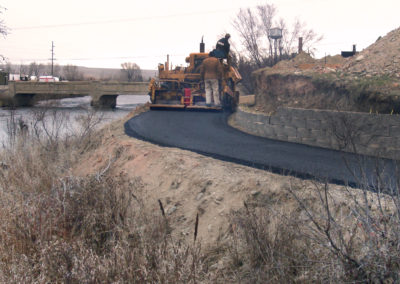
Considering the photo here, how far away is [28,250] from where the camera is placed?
265 inches

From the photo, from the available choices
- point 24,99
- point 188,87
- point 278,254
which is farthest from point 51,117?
point 278,254

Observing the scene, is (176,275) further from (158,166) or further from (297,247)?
(158,166)

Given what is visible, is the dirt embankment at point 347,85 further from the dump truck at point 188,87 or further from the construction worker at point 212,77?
the dump truck at point 188,87

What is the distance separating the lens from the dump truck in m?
23.4

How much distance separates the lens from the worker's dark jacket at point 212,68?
23.1 metres

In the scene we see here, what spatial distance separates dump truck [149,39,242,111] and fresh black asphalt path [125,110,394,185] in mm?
3531

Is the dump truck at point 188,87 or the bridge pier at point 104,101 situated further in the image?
the bridge pier at point 104,101

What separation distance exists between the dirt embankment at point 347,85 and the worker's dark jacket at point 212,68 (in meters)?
2.92

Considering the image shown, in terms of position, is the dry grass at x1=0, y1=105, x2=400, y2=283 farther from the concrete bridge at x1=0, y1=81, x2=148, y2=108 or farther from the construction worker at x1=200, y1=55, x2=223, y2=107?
the concrete bridge at x1=0, y1=81, x2=148, y2=108

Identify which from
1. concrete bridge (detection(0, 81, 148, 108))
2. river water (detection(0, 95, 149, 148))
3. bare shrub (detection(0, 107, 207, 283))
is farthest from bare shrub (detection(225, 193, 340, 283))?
concrete bridge (detection(0, 81, 148, 108))

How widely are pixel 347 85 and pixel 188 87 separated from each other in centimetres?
1203

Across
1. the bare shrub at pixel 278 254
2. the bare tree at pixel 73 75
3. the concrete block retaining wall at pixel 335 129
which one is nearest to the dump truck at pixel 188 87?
the concrete block retaining wall at pixel 335 129

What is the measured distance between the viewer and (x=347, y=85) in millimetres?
14633

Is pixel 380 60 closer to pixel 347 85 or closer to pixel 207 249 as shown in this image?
pixel 347 85
